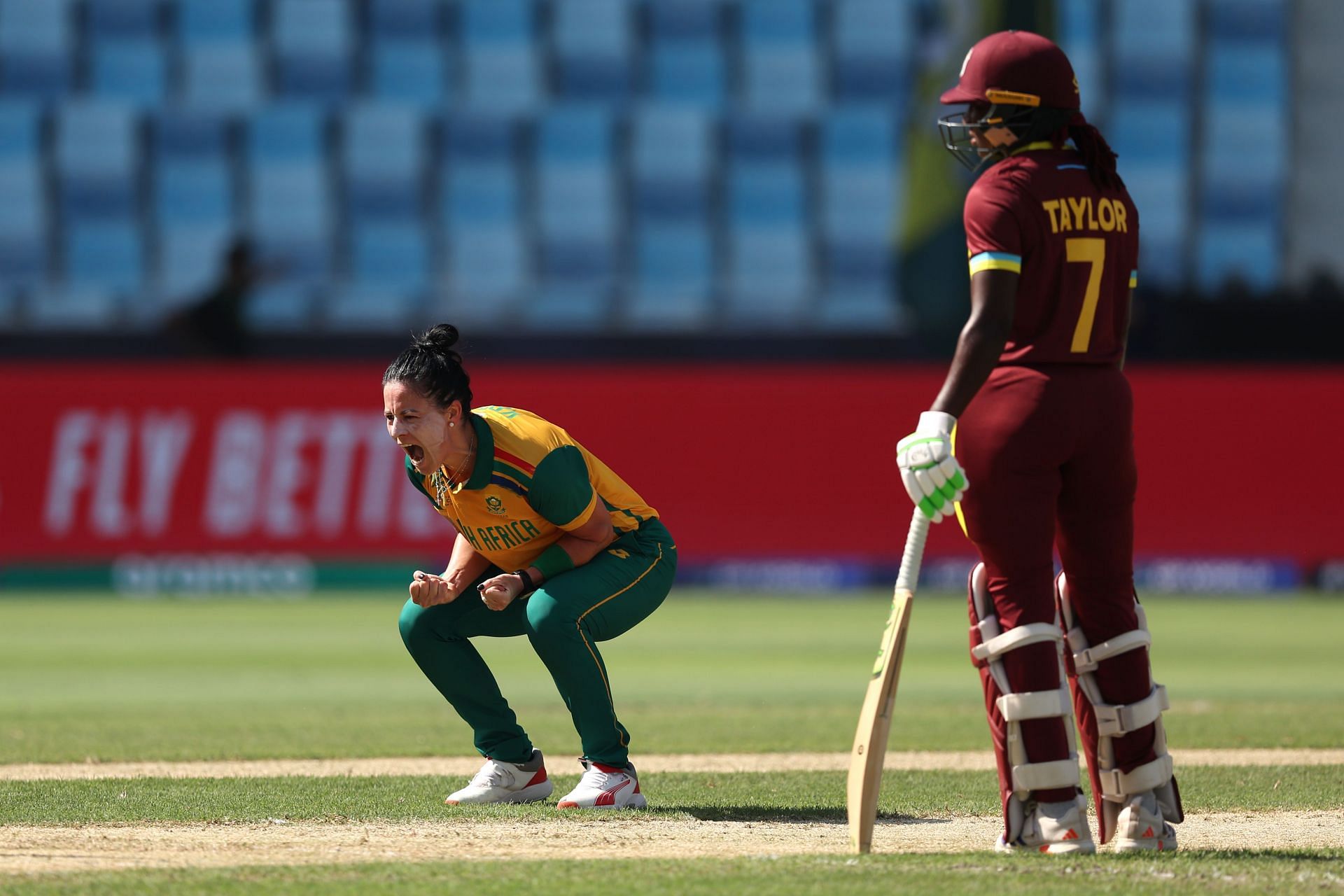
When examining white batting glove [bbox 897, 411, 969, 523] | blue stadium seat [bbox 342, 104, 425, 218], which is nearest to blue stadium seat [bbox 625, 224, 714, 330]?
blue stadium seat [bbox 342, 104, 425, 218]

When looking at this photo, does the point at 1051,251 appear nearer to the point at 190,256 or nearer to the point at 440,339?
the point at 440,339

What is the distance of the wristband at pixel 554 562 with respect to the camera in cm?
579

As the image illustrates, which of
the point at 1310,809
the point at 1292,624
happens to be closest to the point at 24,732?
the point at 1310,809

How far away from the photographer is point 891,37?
22453 millimetres

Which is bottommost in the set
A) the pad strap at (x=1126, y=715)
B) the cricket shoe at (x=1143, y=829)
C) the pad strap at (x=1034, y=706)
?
the cricket shoe at (x=1143, y=829)

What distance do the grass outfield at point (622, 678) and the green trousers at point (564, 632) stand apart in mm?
1693

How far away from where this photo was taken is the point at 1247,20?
22516 millimetres

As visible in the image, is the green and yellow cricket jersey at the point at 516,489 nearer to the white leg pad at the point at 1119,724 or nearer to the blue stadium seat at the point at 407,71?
the white leg pad at the point at 1119,724

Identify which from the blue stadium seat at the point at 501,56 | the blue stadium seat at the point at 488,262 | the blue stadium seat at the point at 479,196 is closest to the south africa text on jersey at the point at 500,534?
the blue stadium seat at the point at 488,262

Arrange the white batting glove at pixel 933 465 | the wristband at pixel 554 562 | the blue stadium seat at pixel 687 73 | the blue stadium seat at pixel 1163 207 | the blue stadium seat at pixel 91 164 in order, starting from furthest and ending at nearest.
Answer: the blue stadium seat at pixel 687 73 < the blue stadium seat at pixel 1163 207 < the blue stadium seat at pixel 91 164 < the wristband at pixel 554 562 < the white batting glove at pixel 933 465

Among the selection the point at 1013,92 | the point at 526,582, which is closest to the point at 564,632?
the point at 526,582

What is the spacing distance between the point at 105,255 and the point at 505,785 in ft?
51.7

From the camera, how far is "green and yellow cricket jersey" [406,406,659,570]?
5.59 m

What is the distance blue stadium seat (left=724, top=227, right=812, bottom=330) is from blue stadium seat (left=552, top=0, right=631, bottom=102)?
2.67 meters
